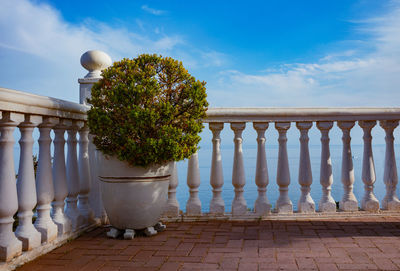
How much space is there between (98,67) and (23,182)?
1.76 metres

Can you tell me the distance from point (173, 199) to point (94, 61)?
6.25 feet

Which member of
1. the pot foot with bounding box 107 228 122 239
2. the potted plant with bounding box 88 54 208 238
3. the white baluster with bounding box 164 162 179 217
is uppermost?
the potted plant with bounding box 88 54 208 238

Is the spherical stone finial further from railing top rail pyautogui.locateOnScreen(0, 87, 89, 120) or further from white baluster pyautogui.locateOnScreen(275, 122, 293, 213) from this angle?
white baluster pyautogui.locateOnScreen(275, 122, 293, 213)

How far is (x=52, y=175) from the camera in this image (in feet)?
11.5

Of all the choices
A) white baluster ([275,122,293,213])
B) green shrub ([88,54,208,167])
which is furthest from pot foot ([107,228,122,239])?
white baluster ([275,122,293,213])

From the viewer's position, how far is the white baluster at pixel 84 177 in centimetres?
409

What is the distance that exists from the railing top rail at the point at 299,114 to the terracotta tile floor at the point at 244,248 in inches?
48.7

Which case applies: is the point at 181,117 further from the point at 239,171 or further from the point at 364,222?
the point at 364,222

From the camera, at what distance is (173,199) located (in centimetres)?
446

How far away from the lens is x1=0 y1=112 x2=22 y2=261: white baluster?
2.81m

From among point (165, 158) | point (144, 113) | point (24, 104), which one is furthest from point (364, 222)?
point (24, 104)

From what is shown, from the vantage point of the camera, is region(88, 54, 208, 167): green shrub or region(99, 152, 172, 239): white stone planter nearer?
region(88, 54, 208, 167): green shrub

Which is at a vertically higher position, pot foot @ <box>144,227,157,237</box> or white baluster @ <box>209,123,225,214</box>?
white baluster @ <box>209,123,225,214</box>

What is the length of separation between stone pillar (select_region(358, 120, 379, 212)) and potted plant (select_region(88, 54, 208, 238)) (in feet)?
7.34
